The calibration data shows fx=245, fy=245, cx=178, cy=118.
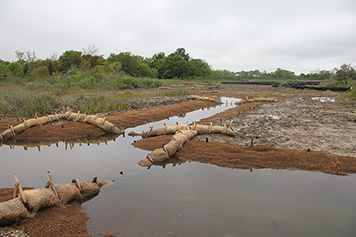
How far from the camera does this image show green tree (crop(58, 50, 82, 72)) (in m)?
40.6

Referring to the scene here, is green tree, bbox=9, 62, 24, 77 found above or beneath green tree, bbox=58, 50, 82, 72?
beneath

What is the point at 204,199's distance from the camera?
12.4ft

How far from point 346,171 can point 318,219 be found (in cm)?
168

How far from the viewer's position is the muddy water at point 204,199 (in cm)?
309

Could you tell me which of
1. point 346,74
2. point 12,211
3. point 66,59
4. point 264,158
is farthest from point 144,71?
point 12,211

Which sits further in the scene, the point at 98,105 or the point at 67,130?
the point at 98,105

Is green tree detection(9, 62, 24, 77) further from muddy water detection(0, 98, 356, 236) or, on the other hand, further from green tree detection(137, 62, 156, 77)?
muddy water detection(0, 98, 356, 236)

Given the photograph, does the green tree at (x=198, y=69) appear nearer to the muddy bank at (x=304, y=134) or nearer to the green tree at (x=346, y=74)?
the green tree at (x=346, y=74)

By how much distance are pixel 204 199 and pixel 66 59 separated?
4354 centimetres

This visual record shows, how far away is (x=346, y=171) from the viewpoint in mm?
4387

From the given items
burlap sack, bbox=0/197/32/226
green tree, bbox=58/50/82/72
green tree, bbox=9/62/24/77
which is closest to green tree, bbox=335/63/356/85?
burlap sack, bbox=0/197/32/226

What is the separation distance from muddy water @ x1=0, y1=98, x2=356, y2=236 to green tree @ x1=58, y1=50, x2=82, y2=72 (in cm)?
3909

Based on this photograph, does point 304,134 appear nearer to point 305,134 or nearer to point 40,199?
point 305,134

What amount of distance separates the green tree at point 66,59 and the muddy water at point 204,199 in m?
39.1
